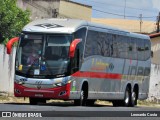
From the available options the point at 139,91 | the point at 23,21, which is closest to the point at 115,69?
the point at 139,91

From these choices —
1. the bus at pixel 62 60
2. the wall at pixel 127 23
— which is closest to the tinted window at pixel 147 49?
the bus at pixel 62 60

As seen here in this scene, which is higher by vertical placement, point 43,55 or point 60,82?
point 43,55

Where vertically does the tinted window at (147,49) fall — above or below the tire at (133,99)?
above

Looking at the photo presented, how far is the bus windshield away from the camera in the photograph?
80.2ft

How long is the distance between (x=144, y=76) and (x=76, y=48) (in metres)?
9.24

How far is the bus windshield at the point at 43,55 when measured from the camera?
80.2 feet

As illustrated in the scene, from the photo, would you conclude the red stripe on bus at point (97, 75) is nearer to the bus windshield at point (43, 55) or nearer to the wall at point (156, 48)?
the bus windshield at point (43, 55)

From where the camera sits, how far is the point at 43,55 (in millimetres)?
24594

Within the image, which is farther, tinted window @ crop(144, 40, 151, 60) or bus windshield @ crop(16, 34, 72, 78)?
tinted window @ crop(144, 40, 151, 60)

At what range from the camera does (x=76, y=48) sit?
24.8 meters

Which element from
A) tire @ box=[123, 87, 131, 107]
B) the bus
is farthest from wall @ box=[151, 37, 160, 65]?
the bus

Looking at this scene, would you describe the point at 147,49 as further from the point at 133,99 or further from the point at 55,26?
the point at 55,26

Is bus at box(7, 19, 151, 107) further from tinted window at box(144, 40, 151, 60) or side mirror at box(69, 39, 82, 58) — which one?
tinted window at box(144, 40, 151, 60)

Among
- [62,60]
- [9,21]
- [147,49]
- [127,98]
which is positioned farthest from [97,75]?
[9,21]
